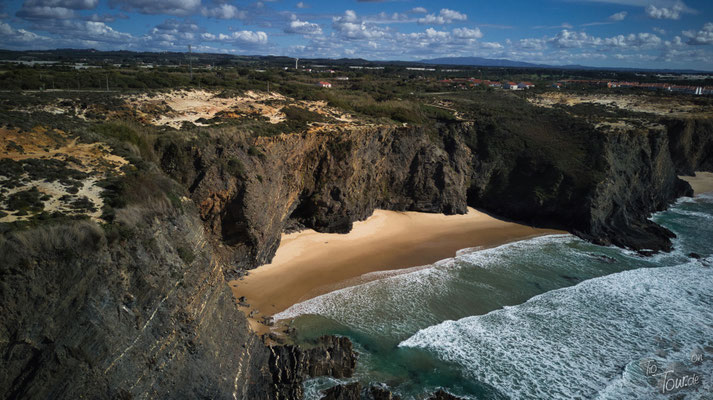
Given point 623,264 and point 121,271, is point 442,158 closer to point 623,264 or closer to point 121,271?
point 623,264

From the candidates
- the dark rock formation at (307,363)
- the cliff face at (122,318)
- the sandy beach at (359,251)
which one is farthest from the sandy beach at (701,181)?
the cliff face at (122,318)

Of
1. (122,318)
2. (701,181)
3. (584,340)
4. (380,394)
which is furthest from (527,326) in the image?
(701,181)

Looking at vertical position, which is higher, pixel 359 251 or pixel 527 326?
pixel 359 251

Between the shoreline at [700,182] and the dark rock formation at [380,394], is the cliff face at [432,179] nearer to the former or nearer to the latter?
the shoreline at [700,182]

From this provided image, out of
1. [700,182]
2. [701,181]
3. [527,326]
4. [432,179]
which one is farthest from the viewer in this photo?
[701,181]

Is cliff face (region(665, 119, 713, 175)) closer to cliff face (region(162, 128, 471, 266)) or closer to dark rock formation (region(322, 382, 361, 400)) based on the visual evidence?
cliff face (region(162, 128, 471, 266))

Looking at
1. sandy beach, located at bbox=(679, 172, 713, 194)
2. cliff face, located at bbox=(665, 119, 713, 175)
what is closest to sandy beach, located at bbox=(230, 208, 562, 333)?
sandy beach, located at bbox=(679, 172, 713, 194)

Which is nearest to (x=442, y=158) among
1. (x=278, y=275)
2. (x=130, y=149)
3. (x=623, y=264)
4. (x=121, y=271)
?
(x=623, y=264)

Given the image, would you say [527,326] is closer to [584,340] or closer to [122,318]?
[584,340]

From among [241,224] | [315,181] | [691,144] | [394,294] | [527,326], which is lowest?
[527,326]
